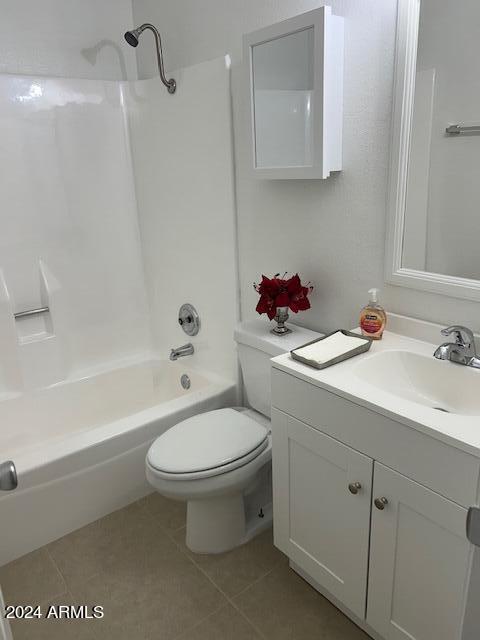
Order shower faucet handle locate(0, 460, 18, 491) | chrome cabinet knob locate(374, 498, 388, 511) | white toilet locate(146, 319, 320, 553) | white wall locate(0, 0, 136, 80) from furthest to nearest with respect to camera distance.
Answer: white wall locate(0, 0, 136, 80), white toilet locate(146, 319, 320, 553), chrome cabinet knob locate(374, 498, 388, 511), shower faucet handle locate(0, 460, 18, 491)

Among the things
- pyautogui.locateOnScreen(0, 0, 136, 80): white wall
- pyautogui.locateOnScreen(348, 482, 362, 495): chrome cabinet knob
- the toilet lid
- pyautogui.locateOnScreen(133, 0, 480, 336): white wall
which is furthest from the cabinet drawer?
pyautogui.locateOnScreen(0, 0, 136, 80): white wall

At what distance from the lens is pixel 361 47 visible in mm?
1496

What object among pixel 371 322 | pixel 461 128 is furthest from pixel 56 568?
pixel 461 128

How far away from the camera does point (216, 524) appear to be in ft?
6.09

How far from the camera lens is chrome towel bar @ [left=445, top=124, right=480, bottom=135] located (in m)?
1.34

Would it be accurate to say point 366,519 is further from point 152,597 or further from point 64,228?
point 64,228

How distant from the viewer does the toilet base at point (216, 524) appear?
72.5 inches

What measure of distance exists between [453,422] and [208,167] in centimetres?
149

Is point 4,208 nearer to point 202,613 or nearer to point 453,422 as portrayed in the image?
point 202,613

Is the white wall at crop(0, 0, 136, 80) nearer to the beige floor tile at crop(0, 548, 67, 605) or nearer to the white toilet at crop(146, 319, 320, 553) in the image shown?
the white toilet at crop(146, 319, 320, 553)

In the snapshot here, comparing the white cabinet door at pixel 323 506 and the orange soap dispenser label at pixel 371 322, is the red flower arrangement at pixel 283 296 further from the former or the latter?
the white cabinet door at pixel 323 506

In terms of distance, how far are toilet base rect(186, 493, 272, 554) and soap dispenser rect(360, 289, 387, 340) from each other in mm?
795

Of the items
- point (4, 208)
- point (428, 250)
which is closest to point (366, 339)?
point (428, 250)

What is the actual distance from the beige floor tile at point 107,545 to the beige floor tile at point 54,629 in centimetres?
13
